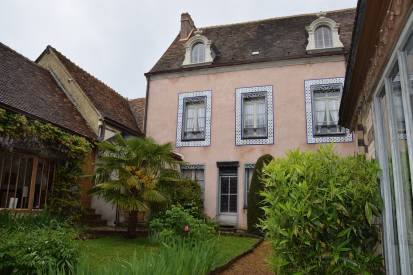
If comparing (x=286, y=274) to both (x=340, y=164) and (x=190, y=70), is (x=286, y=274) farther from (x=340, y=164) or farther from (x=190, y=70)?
(x=190, y=70)

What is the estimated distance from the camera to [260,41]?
15.1 meters

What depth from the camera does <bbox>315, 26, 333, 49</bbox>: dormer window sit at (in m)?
13.4

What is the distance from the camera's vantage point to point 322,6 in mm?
15547

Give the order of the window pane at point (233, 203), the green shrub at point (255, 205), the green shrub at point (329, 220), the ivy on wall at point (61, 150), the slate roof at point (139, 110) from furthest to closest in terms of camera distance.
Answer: the slate roof at point (139, 110) → the window pane at point (233, 203) → the green shrub at point (255, 205) → the ivy on wall at point (61, 150) → the green shrub at point (329, 220)

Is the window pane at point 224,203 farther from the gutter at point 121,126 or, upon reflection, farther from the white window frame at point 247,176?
the gutter at point 121,126

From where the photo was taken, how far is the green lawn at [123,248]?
20.0ft

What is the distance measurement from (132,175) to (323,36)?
9308mm

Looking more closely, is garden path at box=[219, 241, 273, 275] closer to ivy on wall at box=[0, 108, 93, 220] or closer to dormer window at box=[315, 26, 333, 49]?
ivy on wall at box=[0, 108, 93, 220]

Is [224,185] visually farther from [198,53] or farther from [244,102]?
[198,53]

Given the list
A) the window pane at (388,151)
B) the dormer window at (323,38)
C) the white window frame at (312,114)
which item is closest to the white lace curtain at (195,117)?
the white window frame at (312,114)

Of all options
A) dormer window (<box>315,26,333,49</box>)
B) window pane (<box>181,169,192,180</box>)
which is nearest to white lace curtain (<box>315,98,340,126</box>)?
dormer window (<box>315,26,333,49</box>)

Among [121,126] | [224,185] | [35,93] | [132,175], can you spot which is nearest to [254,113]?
[224,185]

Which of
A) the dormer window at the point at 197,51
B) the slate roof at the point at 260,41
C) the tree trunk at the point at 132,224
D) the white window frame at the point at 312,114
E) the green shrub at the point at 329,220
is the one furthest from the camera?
the dormer window at the point at 197,51

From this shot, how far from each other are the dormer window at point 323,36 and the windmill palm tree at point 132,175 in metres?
7.48
